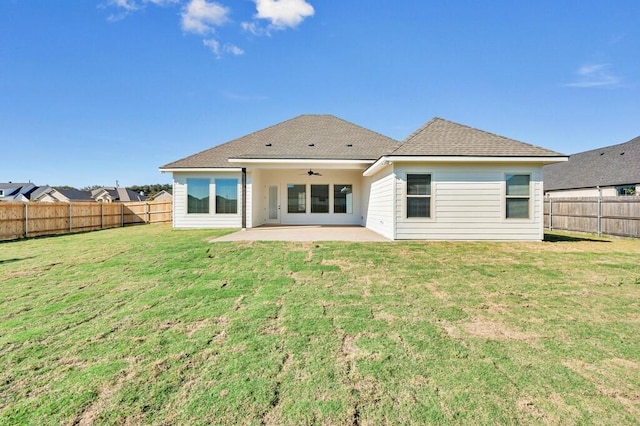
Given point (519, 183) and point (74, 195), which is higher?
point (74, 195)

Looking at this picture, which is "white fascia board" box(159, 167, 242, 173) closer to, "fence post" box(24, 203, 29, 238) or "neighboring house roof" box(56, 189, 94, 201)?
"fence post" box(24, 203, 29, 238)

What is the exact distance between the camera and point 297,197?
53.5 feet

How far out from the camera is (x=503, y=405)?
2.09 meters

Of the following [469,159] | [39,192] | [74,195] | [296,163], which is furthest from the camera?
[39,192]

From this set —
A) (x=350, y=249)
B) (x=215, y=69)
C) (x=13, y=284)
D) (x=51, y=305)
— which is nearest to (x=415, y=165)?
(x=350, y=249)

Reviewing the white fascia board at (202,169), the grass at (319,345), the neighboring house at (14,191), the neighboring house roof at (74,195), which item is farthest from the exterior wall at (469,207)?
the neighboring house at (14,191)

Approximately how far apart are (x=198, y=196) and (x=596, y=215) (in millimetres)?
18217

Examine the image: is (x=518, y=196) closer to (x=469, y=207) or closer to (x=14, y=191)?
(x=469, y=207)

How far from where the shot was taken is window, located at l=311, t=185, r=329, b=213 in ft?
53.2

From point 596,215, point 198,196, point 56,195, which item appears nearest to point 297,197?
point 198,196

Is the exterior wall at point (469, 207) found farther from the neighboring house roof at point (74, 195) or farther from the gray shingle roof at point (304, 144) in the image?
the neighboring house roof at point (74, 195)

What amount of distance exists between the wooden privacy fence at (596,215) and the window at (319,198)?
38.0 feet

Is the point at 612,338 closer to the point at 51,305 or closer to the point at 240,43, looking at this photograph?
the point at 51,305

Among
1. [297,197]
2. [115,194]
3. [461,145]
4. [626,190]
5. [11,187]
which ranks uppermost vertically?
[11,187]
